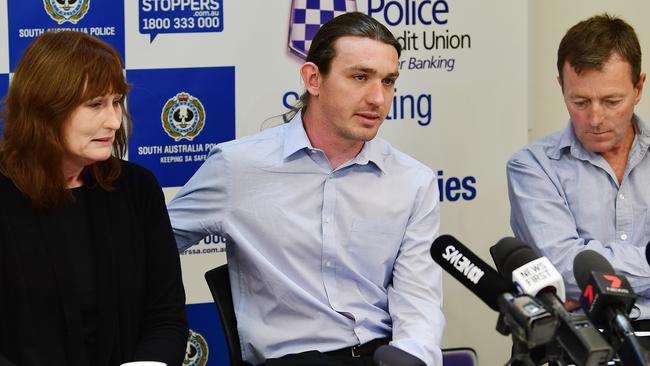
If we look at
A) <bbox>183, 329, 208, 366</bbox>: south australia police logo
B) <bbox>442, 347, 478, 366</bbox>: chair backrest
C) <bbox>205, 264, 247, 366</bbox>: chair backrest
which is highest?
<bbox>205, 264, 247, 366</bbox>: chair backrest

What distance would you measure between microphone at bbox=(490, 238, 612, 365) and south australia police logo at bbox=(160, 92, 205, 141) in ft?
7.83

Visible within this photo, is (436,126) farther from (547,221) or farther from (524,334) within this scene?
(524,334)

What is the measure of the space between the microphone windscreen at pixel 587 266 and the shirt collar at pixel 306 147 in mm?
1366

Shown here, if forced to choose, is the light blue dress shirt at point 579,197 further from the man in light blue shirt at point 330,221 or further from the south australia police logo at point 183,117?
the south australia police logo at point 183,117

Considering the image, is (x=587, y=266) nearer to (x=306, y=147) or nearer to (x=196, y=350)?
(x=306, y=147)

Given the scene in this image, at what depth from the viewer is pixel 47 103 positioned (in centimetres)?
277

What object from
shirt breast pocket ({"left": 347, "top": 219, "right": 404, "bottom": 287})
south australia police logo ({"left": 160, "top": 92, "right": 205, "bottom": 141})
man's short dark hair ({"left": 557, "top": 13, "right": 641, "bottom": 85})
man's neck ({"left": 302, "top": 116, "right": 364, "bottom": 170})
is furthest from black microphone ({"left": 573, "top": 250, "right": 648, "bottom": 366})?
south australia police logo ({"left": 160, "top": 92, "right": 205, "bottom": 141})

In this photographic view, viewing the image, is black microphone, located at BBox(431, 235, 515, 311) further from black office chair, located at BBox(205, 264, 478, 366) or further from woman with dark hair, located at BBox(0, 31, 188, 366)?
black office chair, located at BBox(205, 264, 478, 366)

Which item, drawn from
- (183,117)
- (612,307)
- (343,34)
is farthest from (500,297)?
(183,117)

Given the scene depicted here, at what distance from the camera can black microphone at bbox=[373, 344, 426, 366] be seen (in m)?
2.14

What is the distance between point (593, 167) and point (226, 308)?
1.45 metres

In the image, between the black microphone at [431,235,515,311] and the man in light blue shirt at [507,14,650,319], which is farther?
the man in light blue shirt at [507,14,650,319]

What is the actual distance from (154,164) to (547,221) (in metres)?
1.63

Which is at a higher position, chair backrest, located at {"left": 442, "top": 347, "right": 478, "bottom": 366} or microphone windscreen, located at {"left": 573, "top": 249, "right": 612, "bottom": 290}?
microphone windscreen, located at {"left": 573, "top": 249, "right": 612, "bottom": 290}
